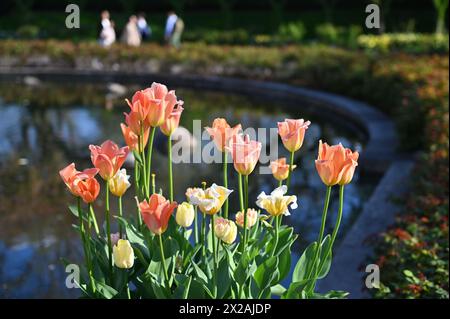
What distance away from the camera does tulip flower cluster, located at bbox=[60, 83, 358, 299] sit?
1.91 meters

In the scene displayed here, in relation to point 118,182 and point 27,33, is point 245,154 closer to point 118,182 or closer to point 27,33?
point 118,182

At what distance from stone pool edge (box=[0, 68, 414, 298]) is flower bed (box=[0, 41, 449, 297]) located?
0.27 metres

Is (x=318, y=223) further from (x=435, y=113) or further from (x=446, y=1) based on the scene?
(x=446, y=1)

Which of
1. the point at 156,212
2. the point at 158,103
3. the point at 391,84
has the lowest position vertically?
the point at 391,84

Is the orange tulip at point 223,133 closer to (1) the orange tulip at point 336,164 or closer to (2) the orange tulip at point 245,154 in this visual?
(2) the orange tulip at point 245,154

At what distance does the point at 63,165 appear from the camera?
8930mm

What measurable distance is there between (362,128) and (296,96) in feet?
10.9

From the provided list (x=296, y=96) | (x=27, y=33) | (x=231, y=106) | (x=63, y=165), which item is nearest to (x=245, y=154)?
(x=63, y=165)

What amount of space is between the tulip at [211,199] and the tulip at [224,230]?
2.7 inches

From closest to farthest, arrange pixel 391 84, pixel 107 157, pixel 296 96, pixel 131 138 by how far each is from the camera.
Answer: pixel 107 157 → pixel 131 138 → pixel 391 84 → pixel 296 96

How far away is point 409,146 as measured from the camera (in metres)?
8.45

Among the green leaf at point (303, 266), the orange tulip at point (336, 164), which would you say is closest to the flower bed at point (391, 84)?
the green leaf at point (303, 266)

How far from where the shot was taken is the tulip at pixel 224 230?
200cm
